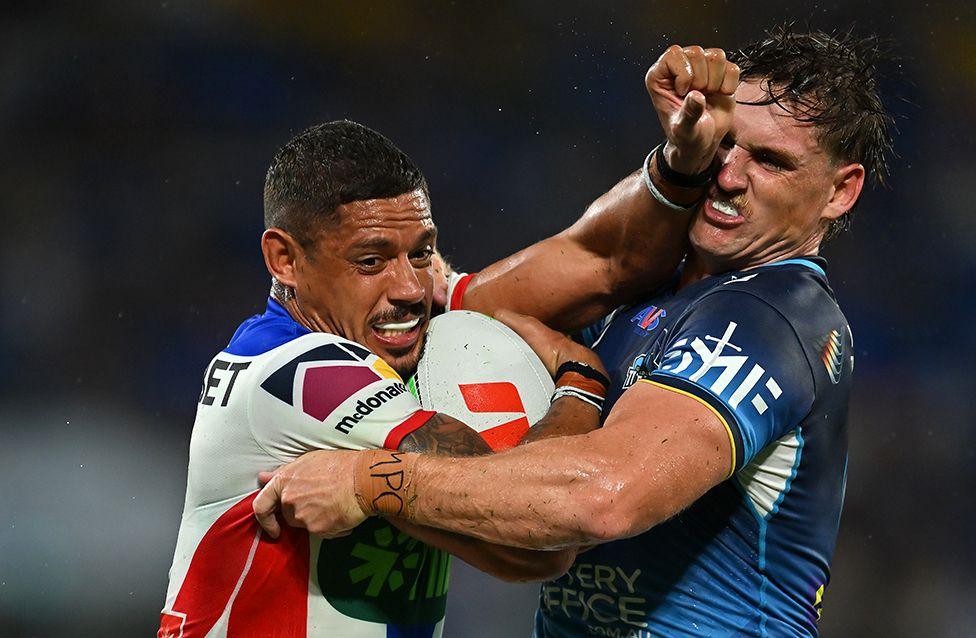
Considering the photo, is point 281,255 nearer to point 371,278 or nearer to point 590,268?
point 371,278

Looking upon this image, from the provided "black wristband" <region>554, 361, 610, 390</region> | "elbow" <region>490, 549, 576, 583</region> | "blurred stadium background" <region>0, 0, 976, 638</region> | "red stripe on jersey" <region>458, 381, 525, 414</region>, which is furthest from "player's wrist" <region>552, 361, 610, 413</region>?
"blurred stadium background" <region>0, 0, 976, 638</region>

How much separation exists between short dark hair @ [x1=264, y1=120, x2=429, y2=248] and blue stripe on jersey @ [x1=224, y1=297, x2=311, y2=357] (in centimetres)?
25

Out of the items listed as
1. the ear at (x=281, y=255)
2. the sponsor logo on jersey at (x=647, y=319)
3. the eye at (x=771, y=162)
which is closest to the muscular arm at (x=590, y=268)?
the sponsor logo on jersey at (x=647, y=319)

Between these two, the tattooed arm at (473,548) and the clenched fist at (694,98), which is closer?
the tattooed arm at (473,548)

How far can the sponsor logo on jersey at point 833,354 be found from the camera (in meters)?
3.28

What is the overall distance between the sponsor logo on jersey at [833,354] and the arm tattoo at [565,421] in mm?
707

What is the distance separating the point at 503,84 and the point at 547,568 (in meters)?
6.32

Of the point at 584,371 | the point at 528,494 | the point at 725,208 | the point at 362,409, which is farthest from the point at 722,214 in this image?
the point at 362,409

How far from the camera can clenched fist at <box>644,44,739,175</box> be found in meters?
3.25

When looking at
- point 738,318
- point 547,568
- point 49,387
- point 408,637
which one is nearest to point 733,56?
point 738,318

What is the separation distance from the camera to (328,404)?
320 cm

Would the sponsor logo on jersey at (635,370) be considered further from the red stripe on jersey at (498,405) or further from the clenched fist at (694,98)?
the clenched fist at (694,98)

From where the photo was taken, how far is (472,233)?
28.1 feet

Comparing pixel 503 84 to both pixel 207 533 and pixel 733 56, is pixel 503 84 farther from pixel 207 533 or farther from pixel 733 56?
pixel 207 533
